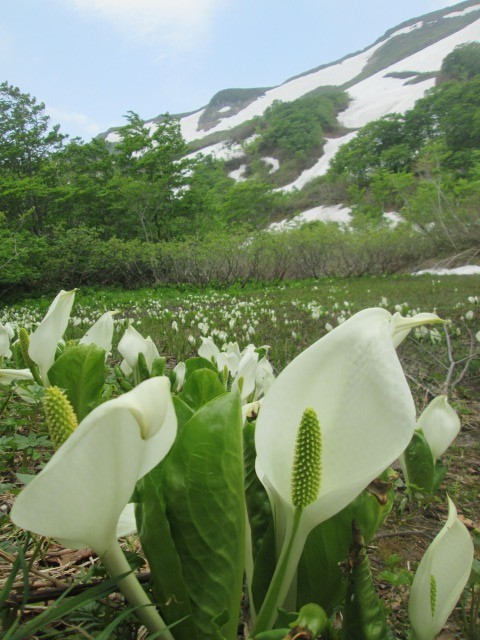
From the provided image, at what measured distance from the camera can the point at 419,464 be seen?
1275mm

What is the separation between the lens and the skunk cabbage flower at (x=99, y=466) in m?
0.32

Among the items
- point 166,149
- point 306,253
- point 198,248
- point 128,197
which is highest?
point 166,149

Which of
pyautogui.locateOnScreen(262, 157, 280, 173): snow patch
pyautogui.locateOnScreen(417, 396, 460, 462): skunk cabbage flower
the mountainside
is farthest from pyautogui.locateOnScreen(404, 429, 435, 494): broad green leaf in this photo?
pyautogui.locateOnScreen(262, 157, 280, 173): snow patch

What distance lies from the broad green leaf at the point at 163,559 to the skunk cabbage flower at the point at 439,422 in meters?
0.75

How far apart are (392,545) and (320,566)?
2.72 feet

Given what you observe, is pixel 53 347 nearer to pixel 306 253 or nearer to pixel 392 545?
pixel 392 545

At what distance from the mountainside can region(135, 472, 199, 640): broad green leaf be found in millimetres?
45398

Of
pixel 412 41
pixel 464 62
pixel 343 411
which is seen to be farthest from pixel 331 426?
pixel 412 41

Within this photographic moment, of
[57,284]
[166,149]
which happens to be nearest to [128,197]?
[166,149]

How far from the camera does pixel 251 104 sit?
8675 cm

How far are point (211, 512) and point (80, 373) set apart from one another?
21.0 inches

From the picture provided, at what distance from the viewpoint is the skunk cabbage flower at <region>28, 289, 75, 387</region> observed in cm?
74

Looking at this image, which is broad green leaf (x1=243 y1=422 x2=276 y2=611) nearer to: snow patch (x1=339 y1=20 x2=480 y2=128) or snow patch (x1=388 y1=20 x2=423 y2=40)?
snow patch (x1=339 y1=20 x2=480 y2=128)

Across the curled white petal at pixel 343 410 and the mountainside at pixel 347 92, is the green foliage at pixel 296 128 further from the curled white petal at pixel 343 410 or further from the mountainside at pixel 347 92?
the curled white petal at pixel 343 410
